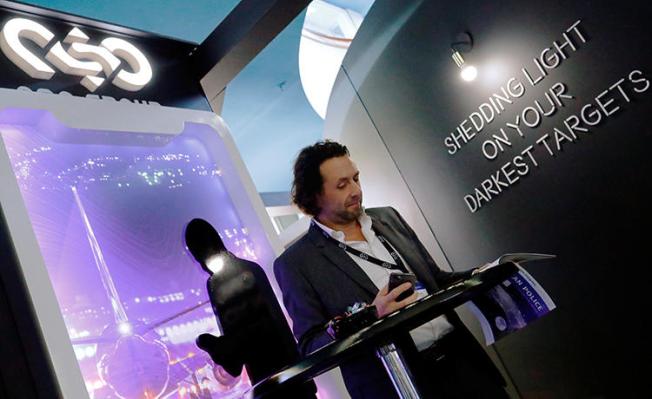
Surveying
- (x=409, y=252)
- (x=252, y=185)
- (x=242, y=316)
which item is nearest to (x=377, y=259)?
(x=409, y=252)

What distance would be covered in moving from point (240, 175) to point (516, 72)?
5.58ft

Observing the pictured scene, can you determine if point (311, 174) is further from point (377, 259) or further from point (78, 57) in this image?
point (78, 57)

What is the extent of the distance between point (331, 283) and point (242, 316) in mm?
454

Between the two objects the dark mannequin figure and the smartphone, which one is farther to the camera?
the dark mannequin figure

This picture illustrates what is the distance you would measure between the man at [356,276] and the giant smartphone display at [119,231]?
19.2 inches

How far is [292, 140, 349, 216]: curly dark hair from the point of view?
2.12 m

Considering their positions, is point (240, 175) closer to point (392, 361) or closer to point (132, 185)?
point (132, 185)

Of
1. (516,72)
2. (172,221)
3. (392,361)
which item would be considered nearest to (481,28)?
(516,72)

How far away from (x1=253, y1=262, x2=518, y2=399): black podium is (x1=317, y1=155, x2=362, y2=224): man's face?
915 mm

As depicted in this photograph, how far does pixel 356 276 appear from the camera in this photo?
71.2 inches

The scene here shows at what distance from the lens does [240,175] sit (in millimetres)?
2686

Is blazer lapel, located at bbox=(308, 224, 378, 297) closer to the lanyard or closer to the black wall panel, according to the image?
the lanyard

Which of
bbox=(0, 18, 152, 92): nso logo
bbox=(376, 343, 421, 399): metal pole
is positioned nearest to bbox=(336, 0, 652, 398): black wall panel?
bbox=(0, 18, 152, 92): nso logo

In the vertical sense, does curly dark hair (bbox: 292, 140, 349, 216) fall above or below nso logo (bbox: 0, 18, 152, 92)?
below
